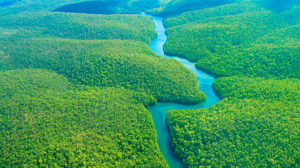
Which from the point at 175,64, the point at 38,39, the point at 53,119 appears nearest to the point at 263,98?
the point at 175,64

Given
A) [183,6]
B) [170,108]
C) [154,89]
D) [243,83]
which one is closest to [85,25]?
[154,89]

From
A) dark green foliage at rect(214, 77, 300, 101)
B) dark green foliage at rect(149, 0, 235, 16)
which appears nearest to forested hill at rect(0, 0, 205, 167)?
dark green foliage at rect(214, 77, 300, 101)

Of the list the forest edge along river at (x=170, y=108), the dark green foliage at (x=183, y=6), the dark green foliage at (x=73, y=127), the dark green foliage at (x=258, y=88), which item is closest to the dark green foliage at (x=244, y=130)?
the dark green foliage at (x=258, y=88)

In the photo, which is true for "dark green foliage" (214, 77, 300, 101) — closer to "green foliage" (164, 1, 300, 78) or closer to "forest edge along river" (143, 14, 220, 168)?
"forest edge along river" (143, 14, 220, 168)

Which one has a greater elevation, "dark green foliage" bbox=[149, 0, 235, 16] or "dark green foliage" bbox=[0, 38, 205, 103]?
"dark green foliage" bbox=[149, 0, 235, 16]

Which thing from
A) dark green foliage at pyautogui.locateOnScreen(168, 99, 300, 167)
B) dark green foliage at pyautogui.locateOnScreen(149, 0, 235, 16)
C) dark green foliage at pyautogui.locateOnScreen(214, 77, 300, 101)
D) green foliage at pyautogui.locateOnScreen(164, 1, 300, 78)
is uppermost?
dark green foliage at pyautogui.locateOnScreen(149, 0, 235, 16)

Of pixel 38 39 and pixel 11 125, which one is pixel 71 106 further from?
pixel 38 39
